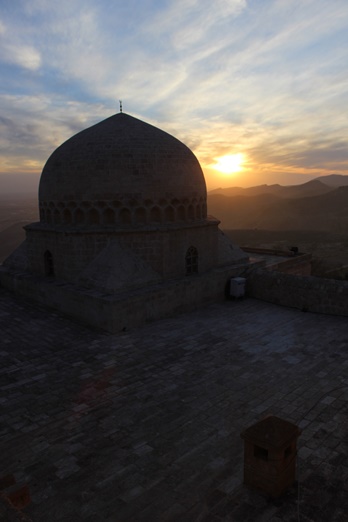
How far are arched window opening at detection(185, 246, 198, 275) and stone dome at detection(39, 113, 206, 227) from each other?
1145mm

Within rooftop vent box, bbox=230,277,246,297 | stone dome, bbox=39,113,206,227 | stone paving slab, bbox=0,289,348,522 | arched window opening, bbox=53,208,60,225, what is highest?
stone dome, bbox=39,113,206,227

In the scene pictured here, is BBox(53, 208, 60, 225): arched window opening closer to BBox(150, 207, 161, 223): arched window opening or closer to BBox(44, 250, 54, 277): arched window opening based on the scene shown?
BBox(44, 250, 54, 277): arched window opening

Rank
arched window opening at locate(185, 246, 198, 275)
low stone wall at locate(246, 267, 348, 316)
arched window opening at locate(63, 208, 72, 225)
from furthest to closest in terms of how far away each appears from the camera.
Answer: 1. arched window opening at locate(185, 246, 198, 275)
2. arched window opening at locate(63, 208, 72, 225)
3. low stone wall at locate(246, 267, 348, 316)

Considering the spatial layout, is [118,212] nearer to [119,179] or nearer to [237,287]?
[119,179]

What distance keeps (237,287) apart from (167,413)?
8281 mm

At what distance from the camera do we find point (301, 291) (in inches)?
563

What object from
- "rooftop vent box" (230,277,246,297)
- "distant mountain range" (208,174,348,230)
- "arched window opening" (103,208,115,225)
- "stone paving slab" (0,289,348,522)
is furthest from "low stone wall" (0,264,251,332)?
"distant mountain range" (208,174,348,230)

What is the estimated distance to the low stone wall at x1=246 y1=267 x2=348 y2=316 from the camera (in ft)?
44.5

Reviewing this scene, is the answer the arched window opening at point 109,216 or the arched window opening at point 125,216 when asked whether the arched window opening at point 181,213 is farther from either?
the arched window opening at point 109,216

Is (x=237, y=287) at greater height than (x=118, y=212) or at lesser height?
lesser

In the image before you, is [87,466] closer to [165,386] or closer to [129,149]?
[165,386]

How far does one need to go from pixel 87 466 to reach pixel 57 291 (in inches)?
327

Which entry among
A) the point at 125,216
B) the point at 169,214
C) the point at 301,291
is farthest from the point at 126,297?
the point at 301,291

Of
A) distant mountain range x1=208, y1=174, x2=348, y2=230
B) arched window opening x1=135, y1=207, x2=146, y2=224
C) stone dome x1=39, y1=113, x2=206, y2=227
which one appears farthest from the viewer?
distant mountain range x1=208, y1=174, x2=348, y2=230
